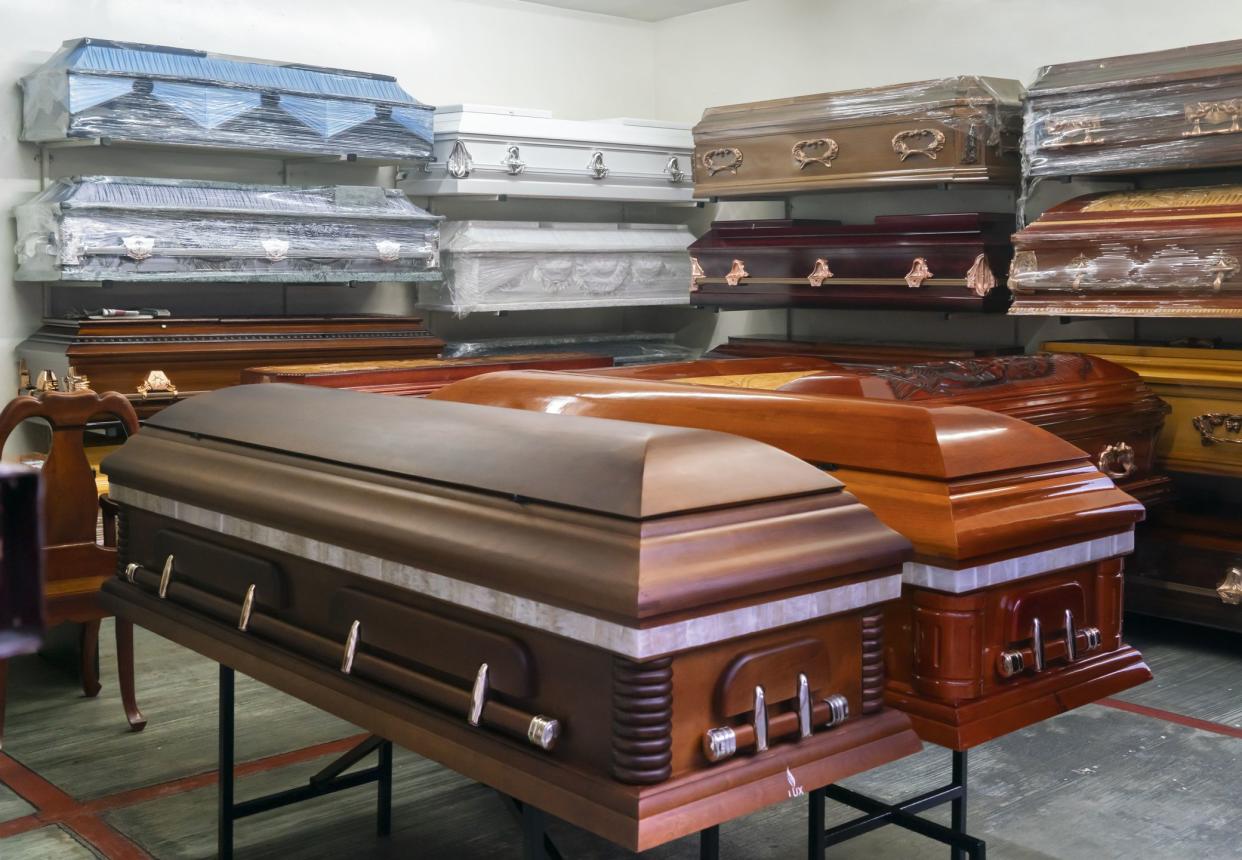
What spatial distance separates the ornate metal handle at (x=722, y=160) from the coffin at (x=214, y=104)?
124 centimetres

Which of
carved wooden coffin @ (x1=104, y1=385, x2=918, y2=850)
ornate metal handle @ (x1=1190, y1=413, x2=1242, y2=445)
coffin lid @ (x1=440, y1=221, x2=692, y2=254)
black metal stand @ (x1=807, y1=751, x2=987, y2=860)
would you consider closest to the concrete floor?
black metal stand @ (x1=807, y1=751, x2=987, y2=860)

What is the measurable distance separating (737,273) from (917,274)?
97 cm

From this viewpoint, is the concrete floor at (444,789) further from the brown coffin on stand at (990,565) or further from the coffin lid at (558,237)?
the coffin lid at (558,237)

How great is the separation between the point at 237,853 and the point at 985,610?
1663 mm

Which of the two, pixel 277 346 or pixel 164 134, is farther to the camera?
pixel 277 346

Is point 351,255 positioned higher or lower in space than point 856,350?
→ higher

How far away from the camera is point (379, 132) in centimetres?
526

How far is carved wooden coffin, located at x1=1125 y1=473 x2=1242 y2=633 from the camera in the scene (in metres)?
4.19

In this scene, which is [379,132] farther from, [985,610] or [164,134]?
[985,610]

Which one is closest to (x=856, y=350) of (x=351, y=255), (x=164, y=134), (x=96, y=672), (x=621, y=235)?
(x=621, y=235)

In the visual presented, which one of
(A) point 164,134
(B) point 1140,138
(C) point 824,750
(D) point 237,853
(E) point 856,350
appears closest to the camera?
(C) point 824,750

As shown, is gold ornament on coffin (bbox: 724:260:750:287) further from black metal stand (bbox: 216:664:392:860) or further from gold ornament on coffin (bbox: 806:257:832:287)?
black metal stand (bbox: 216:664:392:860)

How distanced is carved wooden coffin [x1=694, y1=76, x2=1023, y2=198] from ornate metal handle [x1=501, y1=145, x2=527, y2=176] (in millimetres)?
793

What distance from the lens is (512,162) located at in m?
5.71
